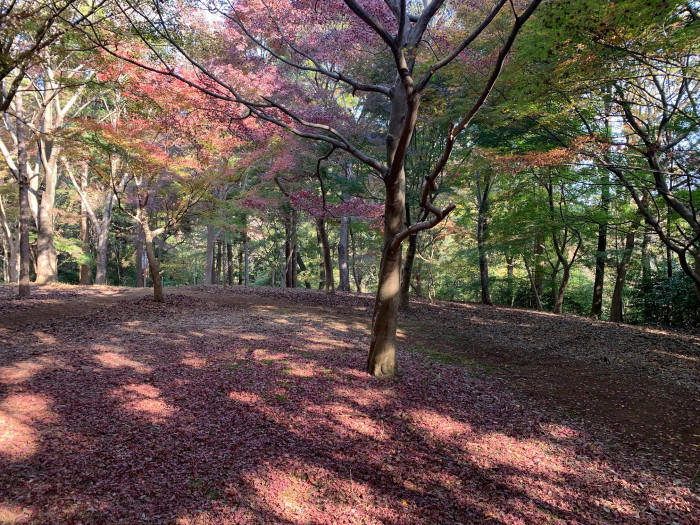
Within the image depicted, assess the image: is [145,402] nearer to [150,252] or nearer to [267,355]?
[267,355]

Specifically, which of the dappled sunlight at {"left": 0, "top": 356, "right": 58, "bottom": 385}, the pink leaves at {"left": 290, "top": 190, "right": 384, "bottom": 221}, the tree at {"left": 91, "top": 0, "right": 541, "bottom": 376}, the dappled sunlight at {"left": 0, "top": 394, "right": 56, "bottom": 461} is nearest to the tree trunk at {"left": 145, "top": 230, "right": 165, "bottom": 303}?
the tree at {"left": 91, "top": 0, "right": 541, "bottom": 376}

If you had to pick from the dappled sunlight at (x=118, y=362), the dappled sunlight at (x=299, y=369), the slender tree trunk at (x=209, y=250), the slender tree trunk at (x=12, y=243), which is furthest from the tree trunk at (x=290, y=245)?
the dappled sunlight at (x=299, y=369)

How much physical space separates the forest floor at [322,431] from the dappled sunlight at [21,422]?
0.02 m

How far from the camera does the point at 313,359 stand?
660cm

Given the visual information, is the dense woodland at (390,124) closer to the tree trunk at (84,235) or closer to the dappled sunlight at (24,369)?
the tree trunk at (84,235)

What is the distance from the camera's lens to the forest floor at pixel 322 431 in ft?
9.95

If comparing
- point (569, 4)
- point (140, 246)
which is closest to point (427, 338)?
point (569, 4)

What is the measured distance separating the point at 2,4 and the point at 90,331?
5552 millimetres

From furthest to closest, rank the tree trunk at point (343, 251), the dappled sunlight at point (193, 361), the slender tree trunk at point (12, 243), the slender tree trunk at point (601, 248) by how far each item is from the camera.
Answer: the slender tree trunk at point (12, 243) → the tree trunk at point (343, 251) → the slender tree trunk at point (601, 248) → the dappled sunlight at point (193, 361)

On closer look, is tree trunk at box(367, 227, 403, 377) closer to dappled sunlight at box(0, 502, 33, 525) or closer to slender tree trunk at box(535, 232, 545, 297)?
dappled sunlight at box(0, 502, 33, 525)

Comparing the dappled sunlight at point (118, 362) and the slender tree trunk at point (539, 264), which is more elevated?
the slender tree trunk at point (539, 264)

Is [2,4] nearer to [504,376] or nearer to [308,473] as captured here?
[308,473]

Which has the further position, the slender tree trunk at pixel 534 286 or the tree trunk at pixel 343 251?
the slender tree trunk at pixel 534 286

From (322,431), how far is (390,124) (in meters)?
4.32
